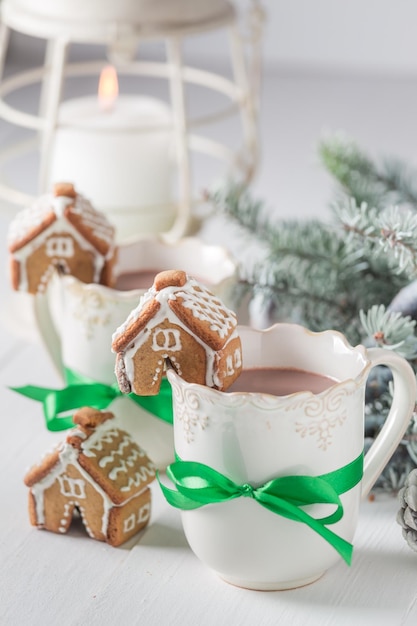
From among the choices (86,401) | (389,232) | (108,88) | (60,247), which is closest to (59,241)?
(60,247)

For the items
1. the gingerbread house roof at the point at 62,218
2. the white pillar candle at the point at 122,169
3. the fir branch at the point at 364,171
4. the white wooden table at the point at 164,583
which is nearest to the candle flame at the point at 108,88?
the white pillar candle at the point at 122,169

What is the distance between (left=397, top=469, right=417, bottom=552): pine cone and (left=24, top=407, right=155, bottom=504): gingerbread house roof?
15cm

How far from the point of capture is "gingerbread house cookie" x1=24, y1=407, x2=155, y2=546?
0.62m

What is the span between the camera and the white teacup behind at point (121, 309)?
0.68m

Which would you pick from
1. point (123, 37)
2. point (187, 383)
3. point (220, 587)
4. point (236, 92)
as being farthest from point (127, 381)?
point (236, 92)

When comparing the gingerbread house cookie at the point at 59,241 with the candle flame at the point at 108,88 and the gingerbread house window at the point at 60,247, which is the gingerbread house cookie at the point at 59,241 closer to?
the gingerbread house window at the point at 60,247

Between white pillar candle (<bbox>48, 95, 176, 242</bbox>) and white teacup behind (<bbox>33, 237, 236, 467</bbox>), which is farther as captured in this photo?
white pillar candle (<bbox>48, 95, 176, 242</bbox>)

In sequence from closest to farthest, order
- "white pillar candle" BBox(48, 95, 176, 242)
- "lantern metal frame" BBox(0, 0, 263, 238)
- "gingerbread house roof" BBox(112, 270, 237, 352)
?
"gingerbread house roof" BBox(112, 270, 237, 352) → "lantern metal frame" BBox(0, 0, 263, 238) → "white pillar candle" BBox(48, 95, 176, 242)

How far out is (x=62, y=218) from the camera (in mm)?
679

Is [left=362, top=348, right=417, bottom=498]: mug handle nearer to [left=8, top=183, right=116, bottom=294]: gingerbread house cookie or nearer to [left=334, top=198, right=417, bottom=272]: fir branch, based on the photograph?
[left=334, top=198, right=417, bottom=272]: fir branch

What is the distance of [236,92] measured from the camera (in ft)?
3.40

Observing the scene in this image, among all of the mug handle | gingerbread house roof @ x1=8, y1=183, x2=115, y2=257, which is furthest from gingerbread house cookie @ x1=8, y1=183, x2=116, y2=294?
the mug handle

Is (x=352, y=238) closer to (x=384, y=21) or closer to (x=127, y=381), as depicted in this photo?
(x=127, y=381)

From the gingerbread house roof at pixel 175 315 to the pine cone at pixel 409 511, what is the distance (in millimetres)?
148
